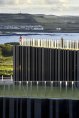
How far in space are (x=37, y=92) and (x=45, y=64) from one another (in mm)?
2568

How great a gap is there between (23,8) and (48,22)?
1.21m

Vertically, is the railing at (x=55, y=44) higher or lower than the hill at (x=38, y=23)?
lower

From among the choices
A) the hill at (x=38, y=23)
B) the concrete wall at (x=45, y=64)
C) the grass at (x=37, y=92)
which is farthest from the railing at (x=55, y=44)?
the hill at (x=38, y=23)

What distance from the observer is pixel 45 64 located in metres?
10.6

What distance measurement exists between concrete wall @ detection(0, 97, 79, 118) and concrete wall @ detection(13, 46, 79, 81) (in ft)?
6.59

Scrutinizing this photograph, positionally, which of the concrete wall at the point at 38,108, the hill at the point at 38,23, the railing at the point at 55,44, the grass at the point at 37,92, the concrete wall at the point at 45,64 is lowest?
the concrete wall at the point at 38,108

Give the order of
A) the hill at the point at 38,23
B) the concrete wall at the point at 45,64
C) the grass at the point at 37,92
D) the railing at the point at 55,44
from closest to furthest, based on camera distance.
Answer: the grass at the point at 37,92 → the concrete wall at the point at 45,64 → the railing at the point at 55,44 → the hill at the point at 38,23

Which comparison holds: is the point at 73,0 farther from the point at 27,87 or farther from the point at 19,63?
the point at 27,87

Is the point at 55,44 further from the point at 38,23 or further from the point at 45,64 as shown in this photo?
the point at 38,23

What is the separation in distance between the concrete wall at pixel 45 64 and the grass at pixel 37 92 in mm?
2039

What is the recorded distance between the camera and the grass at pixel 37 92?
26.1 ft

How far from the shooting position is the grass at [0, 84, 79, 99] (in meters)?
7.95

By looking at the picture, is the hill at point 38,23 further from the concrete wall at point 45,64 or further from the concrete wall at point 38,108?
the concrete wall at point 38,108

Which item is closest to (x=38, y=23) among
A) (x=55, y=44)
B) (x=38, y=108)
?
(x=55, y=44)
